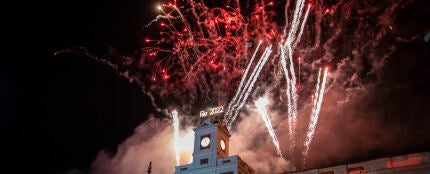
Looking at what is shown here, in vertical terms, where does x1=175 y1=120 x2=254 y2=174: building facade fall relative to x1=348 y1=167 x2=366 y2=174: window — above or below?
above

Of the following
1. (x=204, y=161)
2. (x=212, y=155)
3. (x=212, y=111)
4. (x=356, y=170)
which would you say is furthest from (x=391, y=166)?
(x=212, y=111)

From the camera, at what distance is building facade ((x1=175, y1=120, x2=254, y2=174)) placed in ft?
129

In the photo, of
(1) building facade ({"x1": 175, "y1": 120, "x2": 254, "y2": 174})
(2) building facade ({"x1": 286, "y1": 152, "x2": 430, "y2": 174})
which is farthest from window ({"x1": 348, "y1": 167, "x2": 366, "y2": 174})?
(1) building facade ({"x1": 175, "y1": 120, "x2": 254, "y2": 174})

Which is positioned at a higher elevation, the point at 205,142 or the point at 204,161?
the point at 205,142

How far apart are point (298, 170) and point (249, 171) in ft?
18.1

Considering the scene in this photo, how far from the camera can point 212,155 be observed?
40.3 m

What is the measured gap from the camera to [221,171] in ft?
128

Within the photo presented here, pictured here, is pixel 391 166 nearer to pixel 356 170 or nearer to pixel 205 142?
pixel 356 170

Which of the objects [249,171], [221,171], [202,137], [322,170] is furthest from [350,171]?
[202,137]

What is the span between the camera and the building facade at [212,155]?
39.2 m

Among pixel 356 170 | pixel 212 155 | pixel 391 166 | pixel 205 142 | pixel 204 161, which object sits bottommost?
pixel 356 170

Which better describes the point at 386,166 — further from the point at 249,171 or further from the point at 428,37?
the point at 428,37

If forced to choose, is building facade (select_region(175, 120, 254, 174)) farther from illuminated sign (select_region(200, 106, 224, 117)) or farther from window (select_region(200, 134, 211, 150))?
illuminated sign (select_region(200, 106, 224, 117))

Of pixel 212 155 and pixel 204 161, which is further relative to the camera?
pixel 204 161
